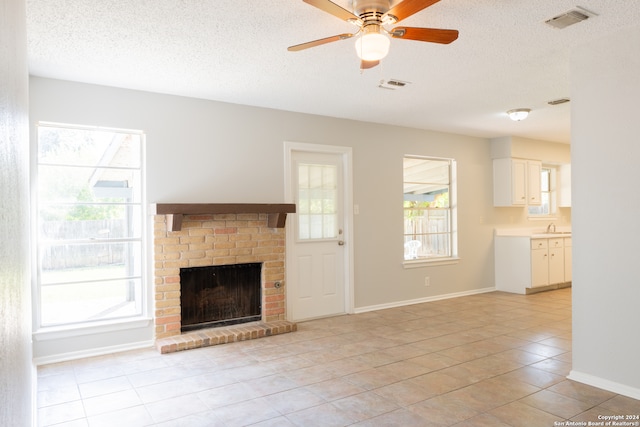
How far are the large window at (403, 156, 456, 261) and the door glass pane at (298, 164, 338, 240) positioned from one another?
1.30 metres

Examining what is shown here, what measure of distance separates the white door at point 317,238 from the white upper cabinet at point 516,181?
2993mm

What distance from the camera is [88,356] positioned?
12.9ft

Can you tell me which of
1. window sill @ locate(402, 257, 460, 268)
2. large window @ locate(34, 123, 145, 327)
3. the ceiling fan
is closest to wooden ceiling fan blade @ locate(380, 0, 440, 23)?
the ceiling fan

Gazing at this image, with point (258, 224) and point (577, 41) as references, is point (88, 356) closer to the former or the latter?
point (258, 224)

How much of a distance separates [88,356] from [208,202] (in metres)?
1.78

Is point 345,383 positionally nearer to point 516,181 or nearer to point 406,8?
point 406,8

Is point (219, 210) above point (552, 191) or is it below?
below

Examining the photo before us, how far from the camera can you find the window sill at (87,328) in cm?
376

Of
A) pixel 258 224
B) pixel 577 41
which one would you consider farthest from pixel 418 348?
pixel 577 41

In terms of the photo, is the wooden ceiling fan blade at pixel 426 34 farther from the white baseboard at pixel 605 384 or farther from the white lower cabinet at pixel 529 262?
the white lower cabinet at pixel 529 262

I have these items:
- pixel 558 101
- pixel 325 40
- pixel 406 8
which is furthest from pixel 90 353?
pixel 558 101

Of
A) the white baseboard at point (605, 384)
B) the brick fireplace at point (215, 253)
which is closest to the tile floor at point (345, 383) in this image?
the white baseboard at point (605, 384)

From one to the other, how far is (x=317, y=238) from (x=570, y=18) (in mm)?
3422

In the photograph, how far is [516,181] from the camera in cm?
696
